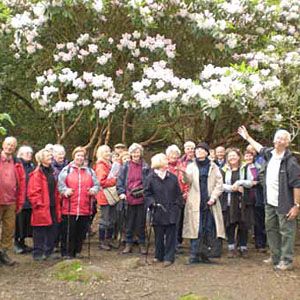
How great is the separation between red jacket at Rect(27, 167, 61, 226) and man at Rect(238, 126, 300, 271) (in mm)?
3084

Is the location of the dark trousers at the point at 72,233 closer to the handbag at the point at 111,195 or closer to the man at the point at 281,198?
the handbag at the point at 111,195

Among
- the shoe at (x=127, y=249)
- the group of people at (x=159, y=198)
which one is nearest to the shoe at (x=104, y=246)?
the group of people at (x=159, y=198)

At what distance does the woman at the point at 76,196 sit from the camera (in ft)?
26.4

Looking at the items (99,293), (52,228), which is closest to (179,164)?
(52,228)

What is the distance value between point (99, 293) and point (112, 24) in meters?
5.60

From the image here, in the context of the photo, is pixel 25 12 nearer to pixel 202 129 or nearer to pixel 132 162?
pixel 132 162

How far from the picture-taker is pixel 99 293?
6.45 metres

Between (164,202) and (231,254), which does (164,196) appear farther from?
(231,254)

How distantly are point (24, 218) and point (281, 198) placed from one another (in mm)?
3890

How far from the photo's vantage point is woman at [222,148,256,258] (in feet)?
28.3

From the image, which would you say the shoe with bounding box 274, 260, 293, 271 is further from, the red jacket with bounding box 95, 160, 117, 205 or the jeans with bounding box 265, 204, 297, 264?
the red jacket with bounding box 95, 160, 117, 205

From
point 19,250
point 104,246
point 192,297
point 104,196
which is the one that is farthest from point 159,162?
point 19,250

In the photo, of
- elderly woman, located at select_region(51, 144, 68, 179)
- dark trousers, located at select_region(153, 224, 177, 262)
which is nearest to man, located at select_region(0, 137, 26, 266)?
elderly woman, located at select_region(51, 144, 68, 179)

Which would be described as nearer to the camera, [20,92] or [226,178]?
[226,178]
